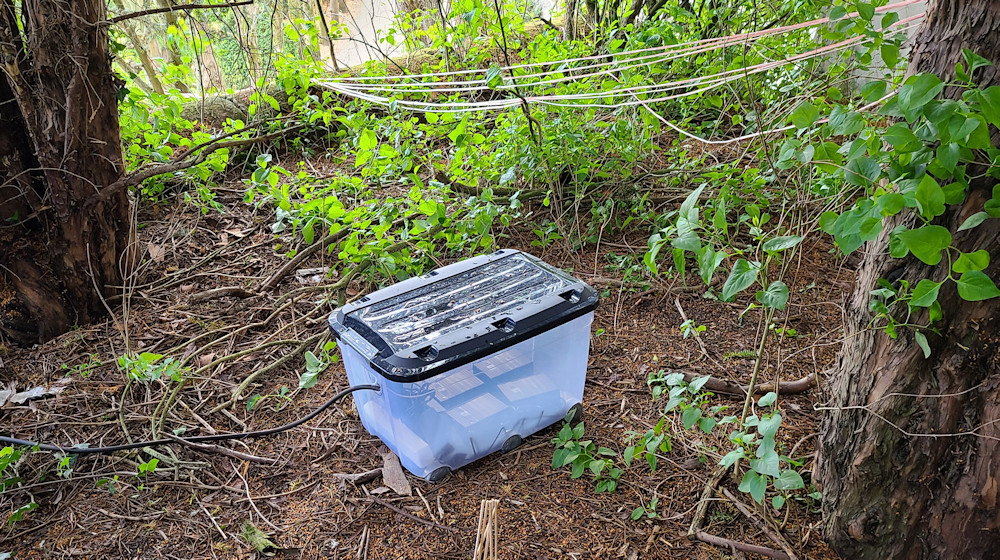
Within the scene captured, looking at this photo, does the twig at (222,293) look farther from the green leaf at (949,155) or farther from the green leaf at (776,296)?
the green leaf at (949,155)

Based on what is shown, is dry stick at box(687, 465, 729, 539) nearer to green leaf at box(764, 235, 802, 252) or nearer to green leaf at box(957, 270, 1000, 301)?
green leaf at box(764, 235, 802, 252)

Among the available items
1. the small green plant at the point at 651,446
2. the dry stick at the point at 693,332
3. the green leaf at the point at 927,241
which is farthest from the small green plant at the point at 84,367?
the green leaf at the point at 927,241

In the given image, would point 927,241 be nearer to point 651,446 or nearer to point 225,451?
point 651,446

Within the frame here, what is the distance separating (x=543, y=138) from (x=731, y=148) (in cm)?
118

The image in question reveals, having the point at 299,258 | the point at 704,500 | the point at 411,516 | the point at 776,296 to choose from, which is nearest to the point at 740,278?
the point at 776,296

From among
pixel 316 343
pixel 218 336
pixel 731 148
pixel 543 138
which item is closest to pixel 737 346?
pixel 543 138

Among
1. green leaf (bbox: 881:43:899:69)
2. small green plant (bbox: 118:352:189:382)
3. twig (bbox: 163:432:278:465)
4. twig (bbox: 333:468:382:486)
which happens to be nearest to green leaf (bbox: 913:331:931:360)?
green leaf (bbox: 881:43:899:69)

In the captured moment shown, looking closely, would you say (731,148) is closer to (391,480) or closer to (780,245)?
(780,245)

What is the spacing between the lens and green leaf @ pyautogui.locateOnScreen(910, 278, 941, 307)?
1.19m

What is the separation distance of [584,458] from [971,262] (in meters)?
1.09

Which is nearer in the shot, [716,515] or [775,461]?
[775,461]

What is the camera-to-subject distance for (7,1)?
7.35 ft

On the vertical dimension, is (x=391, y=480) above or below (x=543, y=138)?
below

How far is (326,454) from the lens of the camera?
2002mm
